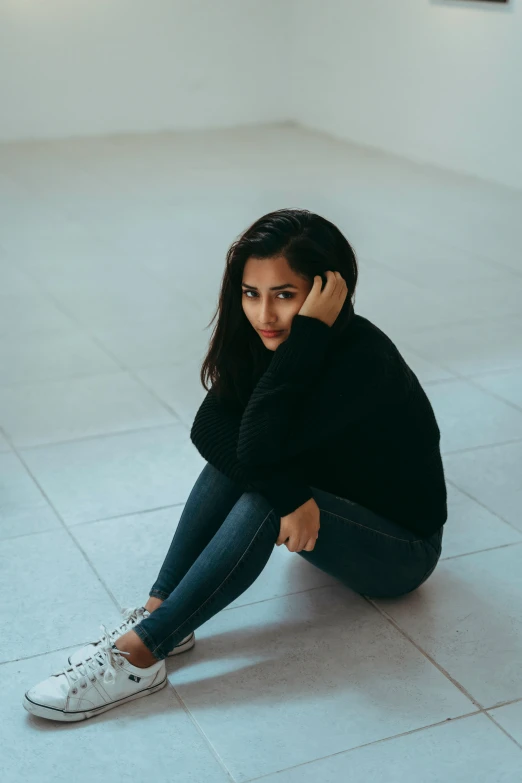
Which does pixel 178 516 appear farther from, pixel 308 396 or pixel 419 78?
pixel 419 78

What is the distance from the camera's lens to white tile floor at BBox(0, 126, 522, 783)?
1664 millimetres

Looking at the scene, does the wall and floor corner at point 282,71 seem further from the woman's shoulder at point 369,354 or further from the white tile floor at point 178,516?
the woman's shoulder at point 369,354

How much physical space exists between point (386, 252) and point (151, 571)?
3098 mm

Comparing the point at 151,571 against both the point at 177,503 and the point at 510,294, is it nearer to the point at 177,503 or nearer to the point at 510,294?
the point at 177,503

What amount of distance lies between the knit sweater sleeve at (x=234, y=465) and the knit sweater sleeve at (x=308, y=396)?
0.09ft

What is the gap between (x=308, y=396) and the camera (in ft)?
5.93

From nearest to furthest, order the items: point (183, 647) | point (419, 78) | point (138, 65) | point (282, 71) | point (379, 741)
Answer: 1. point (379, 741)
2. point (183, 647)
3. point (419, 78)
4. point (138, 65)
5. point (282, 71)

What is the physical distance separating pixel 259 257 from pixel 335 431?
0.34 meters

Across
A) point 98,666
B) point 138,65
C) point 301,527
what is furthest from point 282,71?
point 98,666

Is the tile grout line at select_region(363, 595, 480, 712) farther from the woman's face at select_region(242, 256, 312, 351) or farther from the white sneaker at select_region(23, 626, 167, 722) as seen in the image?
the woman's face at select_region(242, 256, 312, 351)

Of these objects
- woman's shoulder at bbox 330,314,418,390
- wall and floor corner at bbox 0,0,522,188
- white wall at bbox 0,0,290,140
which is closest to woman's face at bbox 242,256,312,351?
woman's shoulder at bbox 330,314,418,390

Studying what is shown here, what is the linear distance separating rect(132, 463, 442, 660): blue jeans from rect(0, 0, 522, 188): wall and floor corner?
5.03m

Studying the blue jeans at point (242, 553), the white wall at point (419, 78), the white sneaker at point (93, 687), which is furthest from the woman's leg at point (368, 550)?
the white wall at point (419, 78)

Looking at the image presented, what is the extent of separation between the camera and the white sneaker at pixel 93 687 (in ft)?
5.57
